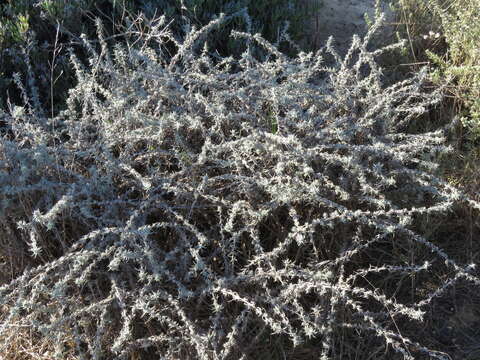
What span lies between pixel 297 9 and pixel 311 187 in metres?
1.72

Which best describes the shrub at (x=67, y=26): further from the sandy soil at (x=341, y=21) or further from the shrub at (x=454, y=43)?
the shrub at (x=454, y=43)

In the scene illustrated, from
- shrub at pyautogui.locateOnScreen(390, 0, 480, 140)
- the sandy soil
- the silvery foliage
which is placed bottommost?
the silvery foliage

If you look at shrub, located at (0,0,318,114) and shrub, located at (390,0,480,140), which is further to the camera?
shrub, located at (0,0,318,114)

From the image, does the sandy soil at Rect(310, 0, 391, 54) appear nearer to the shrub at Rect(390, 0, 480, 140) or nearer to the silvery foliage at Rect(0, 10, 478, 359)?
the shrub at Rect(390, 0, 480, 140)

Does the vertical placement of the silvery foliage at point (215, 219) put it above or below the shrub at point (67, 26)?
below

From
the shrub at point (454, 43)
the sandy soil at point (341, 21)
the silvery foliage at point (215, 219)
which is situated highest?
the sandy soil at point (341, 21)

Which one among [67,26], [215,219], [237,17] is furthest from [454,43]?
[67,26]

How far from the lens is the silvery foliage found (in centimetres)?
189

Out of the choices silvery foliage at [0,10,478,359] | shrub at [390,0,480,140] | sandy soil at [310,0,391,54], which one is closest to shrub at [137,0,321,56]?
sandy soil at [310,0,391,54]

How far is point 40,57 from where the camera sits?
301 centimetres

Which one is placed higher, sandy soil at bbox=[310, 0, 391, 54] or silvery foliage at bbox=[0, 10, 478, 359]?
sandy soil at bbox=[310, 0, 391, 54]

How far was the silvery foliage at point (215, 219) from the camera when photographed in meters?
1.89

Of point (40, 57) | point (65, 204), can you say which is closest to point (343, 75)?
point (65, 204)

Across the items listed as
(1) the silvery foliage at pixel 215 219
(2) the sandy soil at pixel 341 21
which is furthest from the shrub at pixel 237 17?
(1) the silvery foliage at pixel 215 219
